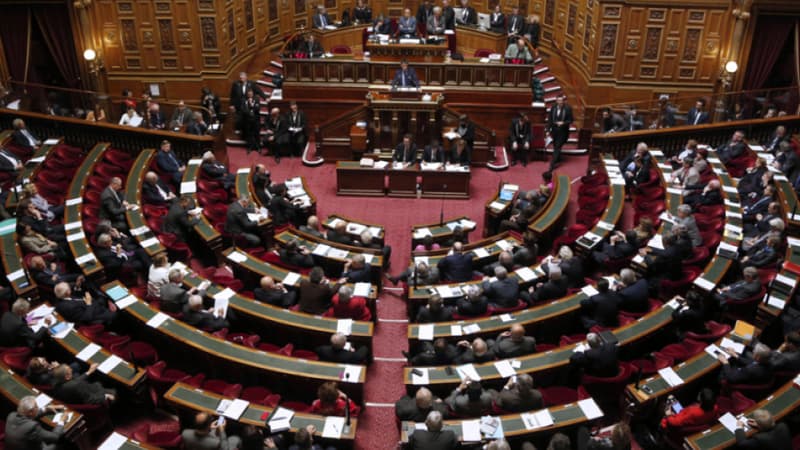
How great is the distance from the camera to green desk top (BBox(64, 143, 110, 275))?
9750 mm

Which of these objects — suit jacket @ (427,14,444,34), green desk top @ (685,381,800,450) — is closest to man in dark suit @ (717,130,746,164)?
green desk top @ (685,381,800,450)

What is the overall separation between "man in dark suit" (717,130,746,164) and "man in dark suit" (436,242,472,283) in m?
6.24

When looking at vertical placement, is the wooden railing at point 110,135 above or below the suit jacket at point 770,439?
above

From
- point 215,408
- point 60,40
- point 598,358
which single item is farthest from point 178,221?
point 60,40

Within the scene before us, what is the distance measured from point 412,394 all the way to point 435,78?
9.91m

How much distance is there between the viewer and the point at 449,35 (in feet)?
60.6

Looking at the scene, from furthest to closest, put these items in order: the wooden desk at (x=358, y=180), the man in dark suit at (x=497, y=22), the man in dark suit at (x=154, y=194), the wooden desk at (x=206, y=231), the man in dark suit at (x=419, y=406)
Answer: the man in dark suit at (x=497, y=22), the wooden desk at (x=358, y=180), the man in dark suit at (x=154, y=194), the wooden desk at (x=206, y=231), the man in dark suit at (x=419, y=406)

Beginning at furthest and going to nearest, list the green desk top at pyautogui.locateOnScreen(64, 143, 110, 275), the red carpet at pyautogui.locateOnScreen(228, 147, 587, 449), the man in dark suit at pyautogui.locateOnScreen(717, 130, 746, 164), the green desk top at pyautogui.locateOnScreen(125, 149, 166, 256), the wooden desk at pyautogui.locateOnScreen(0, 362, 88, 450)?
the man in dark suit at pyautogui.locateOnScreen(717, 130, 746, 164) → the green desk top at pyautogui.locateOnScreen(125, 149, 166, 256) → the green desk top at pyautogui.locateOnScreen(64, 143, 110, 275) → the red carpet at pyautogui.locateOnScreen(228, 147, 587, 449) → the wooden desk at pyautogui.locateOnScreen(0, 362, 88, 450)

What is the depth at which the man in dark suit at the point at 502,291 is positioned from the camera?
30.6ft

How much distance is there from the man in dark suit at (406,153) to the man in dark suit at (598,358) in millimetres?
6902

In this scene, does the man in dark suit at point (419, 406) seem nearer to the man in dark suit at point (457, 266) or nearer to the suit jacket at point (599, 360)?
the suit jacket at point (599, 360)

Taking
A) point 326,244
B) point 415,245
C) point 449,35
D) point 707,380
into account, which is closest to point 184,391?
point 326,244

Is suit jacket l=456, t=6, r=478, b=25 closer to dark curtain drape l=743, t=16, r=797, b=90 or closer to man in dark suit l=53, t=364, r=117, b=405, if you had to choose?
dark curtain drape l=743, t=16, r=797, b=90

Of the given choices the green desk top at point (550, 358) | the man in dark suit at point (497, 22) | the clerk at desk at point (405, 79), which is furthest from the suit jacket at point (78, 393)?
the man in dark suit at point (497, 22)
